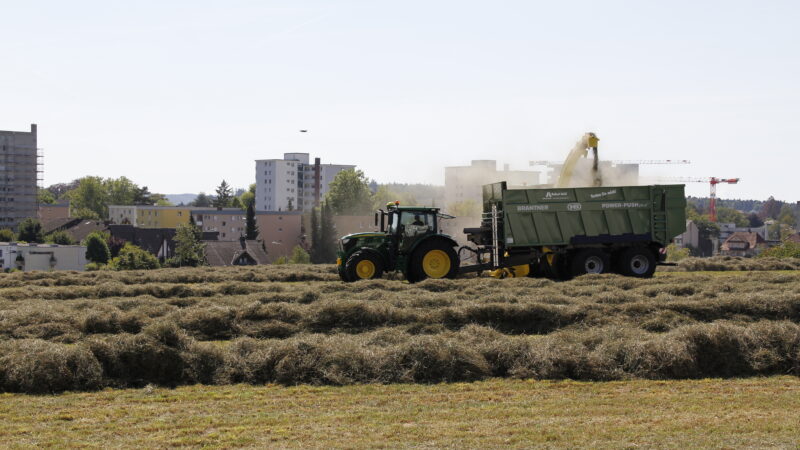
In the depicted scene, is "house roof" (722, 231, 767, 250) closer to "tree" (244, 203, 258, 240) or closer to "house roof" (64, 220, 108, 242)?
"tree" (244, 203, 258, 240)

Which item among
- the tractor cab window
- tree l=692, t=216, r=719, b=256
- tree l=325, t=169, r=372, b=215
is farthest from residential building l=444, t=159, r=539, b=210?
tree l=692, t=216, r=719, b=256

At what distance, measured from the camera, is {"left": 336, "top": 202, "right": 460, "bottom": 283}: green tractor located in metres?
22.8

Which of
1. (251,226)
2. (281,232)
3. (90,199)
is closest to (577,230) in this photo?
(251,226)

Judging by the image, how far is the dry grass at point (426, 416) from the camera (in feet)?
27.6

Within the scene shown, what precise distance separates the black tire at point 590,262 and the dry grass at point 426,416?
12.6 metres

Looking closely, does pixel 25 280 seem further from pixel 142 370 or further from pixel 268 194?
pixel 268 194

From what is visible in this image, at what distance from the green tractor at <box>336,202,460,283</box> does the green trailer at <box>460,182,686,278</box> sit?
1.45 meters

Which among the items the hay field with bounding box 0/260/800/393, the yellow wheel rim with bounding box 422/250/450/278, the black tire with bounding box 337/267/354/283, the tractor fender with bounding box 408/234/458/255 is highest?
the tractor fender with bounding box 408/234/458/255

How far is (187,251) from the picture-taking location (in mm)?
70875

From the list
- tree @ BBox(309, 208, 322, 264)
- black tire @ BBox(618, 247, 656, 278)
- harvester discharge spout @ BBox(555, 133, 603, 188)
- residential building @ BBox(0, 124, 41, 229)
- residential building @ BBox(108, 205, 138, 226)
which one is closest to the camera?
black tire @ BBox(618, 247, 656, 278)

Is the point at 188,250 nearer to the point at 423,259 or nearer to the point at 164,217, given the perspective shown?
the point at 423,259

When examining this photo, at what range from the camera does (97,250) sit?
257ft

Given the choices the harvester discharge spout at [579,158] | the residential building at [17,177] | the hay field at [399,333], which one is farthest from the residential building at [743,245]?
the hay field at [399,333]

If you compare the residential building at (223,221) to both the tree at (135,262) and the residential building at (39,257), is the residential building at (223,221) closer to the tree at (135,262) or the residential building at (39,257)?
the tree at (135,262)
